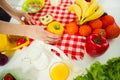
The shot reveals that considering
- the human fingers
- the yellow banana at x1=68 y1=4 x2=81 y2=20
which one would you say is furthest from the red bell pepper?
the human fingers

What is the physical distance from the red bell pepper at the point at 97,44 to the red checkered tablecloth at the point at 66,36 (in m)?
0.08

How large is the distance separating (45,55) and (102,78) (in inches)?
14.4

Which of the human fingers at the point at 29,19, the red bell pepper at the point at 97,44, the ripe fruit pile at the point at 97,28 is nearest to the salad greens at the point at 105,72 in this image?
the red bell pepper at the point at 97,44

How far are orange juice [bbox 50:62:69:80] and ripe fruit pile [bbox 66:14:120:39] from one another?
20 cm

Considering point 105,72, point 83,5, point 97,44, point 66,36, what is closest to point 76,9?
point 83,5

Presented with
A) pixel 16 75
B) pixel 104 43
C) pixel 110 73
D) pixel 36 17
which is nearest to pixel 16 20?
pixel 36 17

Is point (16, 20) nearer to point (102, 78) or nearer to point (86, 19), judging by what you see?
point (86, 19)

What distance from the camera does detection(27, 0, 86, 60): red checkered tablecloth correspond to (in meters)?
0.96

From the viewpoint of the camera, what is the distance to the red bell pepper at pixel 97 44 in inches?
34.3

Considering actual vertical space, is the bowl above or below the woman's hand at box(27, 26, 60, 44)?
above

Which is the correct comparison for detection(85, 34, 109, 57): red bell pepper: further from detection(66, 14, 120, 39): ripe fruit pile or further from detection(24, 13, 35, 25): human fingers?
detection(24, 13, 35, 25): human fingers

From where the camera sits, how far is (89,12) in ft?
3.20

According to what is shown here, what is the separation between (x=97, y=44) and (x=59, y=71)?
20 centimetres

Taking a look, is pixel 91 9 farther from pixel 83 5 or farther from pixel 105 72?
pixel 105 72
